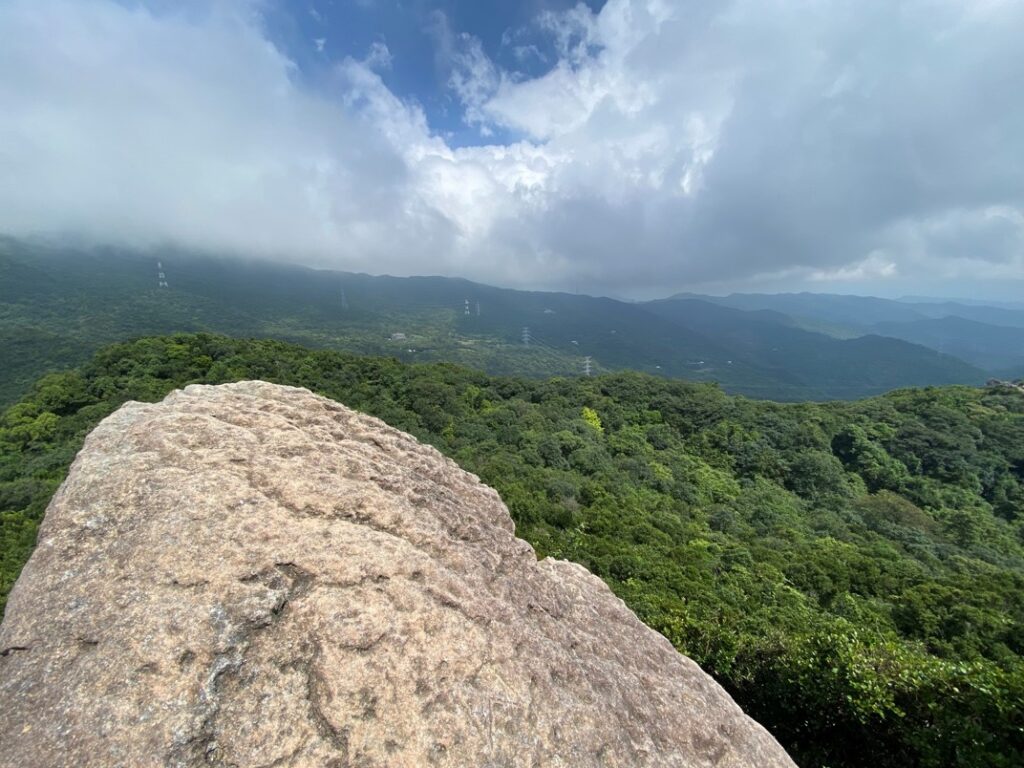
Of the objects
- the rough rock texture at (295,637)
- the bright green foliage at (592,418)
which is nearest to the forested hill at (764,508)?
the bright green foliage at (592,418)

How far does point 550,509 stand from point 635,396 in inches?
1674

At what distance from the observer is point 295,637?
17.8 feet

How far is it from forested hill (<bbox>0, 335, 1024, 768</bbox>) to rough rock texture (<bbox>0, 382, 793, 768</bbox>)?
5696 millimetres

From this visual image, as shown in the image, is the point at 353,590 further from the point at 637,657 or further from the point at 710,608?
the point at 710,608

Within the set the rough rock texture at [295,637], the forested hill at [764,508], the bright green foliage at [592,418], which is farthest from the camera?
the bright green foliage at [592,418]

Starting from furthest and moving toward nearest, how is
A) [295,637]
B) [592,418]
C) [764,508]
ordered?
[592,418] → [764,508] → [295,637]

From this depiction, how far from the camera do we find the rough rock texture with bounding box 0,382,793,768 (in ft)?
15.4

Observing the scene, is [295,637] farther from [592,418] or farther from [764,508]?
[592,418]

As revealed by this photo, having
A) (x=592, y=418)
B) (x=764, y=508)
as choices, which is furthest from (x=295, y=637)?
(x=592, y=418)

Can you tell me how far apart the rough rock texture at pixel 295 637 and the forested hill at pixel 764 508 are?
18.7 ft

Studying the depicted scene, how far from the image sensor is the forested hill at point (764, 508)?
11.5 meters

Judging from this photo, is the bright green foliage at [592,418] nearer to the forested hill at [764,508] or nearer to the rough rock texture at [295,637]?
the forested hill at [764,508]

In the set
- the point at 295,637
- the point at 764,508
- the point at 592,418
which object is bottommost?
the point at 764,508

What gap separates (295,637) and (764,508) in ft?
162
